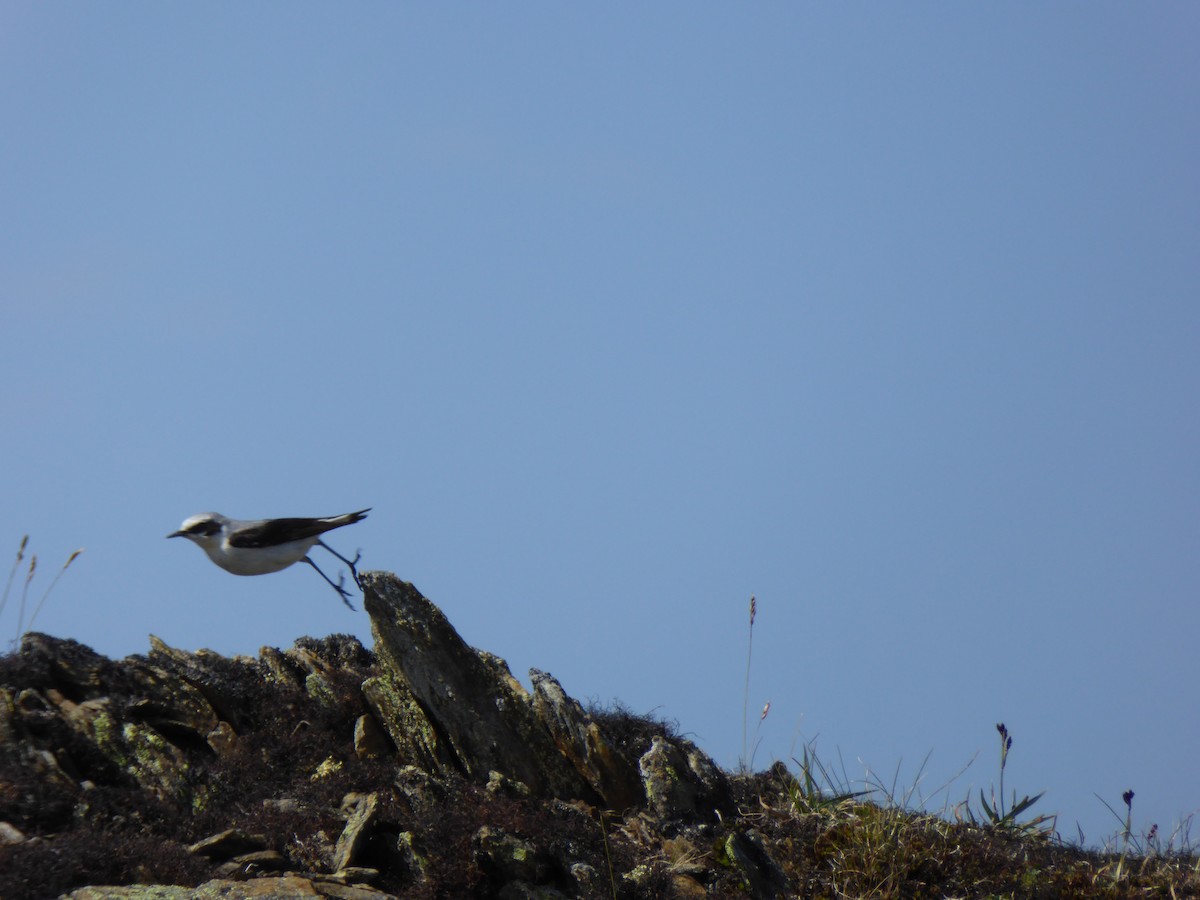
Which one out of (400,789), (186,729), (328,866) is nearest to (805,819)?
(400,789)

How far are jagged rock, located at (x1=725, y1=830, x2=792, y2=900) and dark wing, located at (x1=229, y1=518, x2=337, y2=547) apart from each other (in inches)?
251

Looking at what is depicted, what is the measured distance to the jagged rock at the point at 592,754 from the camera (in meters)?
10.7

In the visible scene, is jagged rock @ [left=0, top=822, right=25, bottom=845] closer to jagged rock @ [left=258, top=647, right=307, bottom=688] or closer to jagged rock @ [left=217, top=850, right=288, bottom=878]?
jagged rock @ [left=217, top=850, right=288, bottom=878]

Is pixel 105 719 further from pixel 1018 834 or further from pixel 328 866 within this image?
pixel 1018 834

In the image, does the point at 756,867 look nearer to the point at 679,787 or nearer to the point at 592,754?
the point at 679,787

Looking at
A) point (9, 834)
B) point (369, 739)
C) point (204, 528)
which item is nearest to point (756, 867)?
point (369, 739)

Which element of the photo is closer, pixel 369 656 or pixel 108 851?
pixel 108 851

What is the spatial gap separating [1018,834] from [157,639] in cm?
1027

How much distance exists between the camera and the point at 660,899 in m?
9.23

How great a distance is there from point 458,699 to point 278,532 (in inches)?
146

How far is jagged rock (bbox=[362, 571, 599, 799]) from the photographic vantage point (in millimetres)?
10859

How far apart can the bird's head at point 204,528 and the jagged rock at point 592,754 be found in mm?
4926

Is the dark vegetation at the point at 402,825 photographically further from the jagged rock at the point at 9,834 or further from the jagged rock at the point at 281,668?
the jagged rock at the point at 9,834

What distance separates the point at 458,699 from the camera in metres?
11.0
